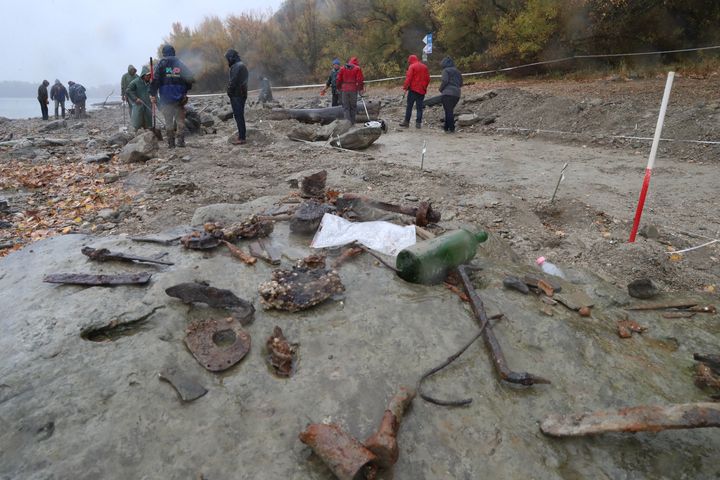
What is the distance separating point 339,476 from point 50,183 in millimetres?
7340

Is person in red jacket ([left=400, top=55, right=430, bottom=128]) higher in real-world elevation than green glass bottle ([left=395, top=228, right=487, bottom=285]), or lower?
higher

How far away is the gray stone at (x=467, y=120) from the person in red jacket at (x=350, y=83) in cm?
299

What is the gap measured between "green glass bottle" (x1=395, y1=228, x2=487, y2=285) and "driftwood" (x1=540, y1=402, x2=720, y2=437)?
50.8 inches

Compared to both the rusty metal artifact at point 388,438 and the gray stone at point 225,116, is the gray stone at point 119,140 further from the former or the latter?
the rusty metal artifact at point 388,438

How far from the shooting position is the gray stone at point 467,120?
38.8ft

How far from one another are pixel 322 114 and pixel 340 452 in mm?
11743

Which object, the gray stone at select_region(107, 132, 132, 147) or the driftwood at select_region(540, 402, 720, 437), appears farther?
the gray stone at select_region(107, 132, 132, 147)

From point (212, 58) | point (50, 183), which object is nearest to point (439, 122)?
point (50, 183)

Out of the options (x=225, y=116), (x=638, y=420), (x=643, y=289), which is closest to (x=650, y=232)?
(x=643, y=289)

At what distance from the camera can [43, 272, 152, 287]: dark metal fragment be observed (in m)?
2.77

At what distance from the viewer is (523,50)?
17.3 meters

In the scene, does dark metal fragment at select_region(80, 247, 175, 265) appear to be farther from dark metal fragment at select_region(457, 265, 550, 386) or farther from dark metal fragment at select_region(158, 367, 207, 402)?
dark metal fragment at select_region(457, 265, 550, 386)

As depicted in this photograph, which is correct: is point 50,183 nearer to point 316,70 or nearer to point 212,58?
point 316,70

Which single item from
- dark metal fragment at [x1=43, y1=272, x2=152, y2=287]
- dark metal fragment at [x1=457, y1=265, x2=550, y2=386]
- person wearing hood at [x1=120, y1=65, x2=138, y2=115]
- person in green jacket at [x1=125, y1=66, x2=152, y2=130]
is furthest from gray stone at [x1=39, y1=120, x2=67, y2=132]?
dark metal fragment at [x1=457, y1=265, x2=550, y2=386]
